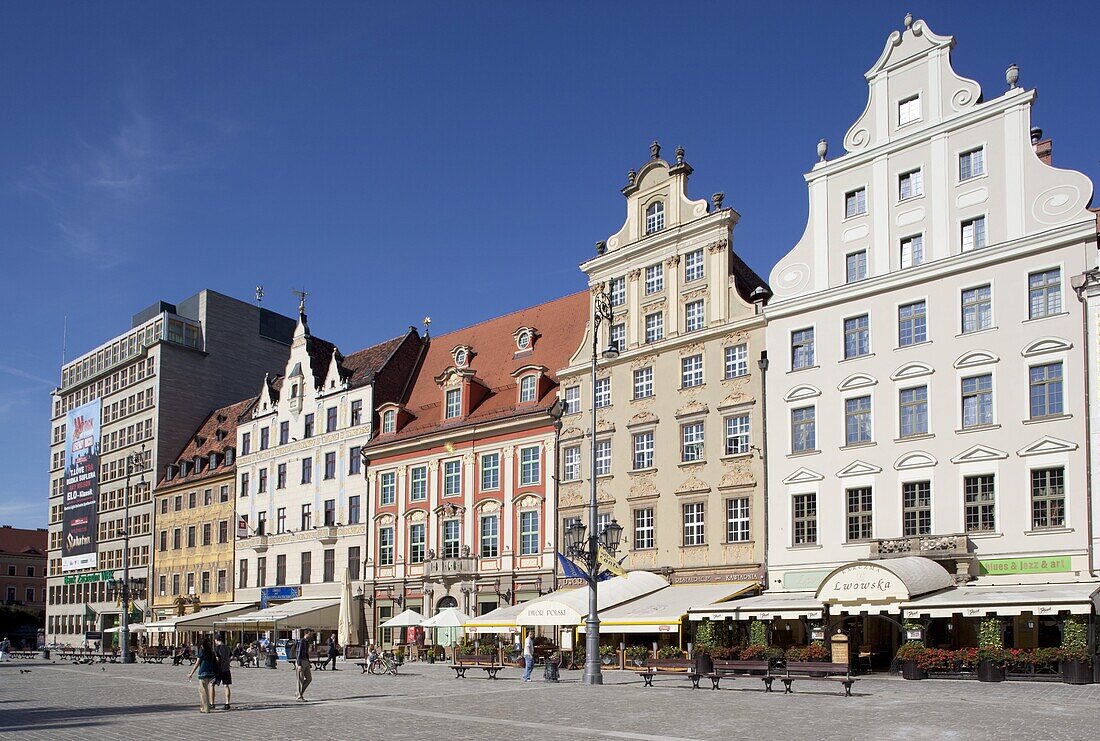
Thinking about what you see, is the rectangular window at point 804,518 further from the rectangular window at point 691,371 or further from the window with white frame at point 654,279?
the window with white frame at point 654,279

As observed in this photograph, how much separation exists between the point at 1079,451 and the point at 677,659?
14.2 metres

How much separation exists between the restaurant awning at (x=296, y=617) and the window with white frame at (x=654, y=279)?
23.7 m

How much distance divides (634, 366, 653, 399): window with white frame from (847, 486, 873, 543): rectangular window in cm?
1076

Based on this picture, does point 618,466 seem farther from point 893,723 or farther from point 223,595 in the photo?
point 223,595

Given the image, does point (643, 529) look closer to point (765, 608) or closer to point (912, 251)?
point (765, 608)

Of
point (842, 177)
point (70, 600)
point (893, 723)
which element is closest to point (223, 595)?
point (70, 600)

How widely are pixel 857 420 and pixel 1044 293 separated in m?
7.83

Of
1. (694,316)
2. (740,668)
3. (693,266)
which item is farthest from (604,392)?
(740,668)

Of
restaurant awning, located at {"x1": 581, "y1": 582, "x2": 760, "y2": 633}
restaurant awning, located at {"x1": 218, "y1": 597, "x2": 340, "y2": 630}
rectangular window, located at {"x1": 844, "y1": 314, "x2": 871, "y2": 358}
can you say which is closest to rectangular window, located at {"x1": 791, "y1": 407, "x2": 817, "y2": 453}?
rectangular window, located at {"x1": 844, "y1": 314, "x2": 871, "y2": 358}

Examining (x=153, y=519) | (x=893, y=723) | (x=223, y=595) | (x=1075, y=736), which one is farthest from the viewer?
(x=153, y=519)

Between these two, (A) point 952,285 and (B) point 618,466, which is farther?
(B) point 618,466

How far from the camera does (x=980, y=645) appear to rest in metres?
33.2

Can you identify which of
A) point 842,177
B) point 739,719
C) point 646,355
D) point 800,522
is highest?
point 842,177

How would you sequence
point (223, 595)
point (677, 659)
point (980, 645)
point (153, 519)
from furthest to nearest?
point (153, 519)
point (223, 595)
point (677, 659)
point (980, 645)
